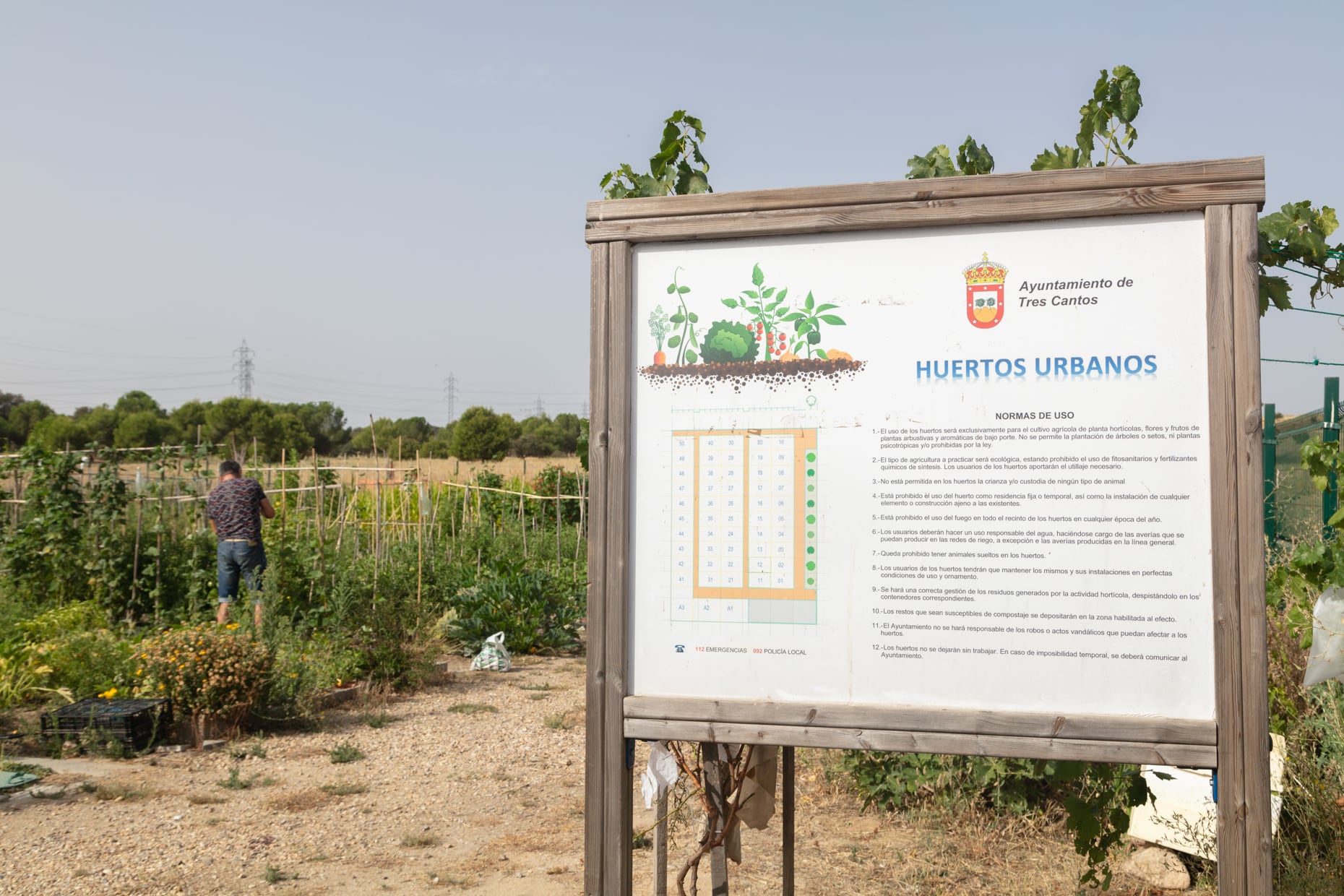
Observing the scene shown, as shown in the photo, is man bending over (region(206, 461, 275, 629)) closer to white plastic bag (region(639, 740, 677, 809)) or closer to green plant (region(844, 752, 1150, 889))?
green plant (region(844, 752, 1150, 889))

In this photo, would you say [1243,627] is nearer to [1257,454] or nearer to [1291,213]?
[1257,454]

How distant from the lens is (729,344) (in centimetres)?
253

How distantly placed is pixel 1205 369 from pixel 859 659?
1.08m

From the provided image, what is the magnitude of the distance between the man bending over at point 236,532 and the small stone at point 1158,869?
707 cm

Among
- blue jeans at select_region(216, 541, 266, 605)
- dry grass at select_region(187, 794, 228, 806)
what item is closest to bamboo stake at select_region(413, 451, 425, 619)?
blue jeans at select_region(216, 541, 266, 605)

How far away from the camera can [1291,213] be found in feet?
9.57

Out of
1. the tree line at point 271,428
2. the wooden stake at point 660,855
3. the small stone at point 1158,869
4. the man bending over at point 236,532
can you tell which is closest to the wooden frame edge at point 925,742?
the wooden stake at point 660,855

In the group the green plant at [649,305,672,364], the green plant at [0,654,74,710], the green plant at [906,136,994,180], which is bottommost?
the green plant at [0,654,74,710]

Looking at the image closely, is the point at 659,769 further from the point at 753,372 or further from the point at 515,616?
the point at 515,616

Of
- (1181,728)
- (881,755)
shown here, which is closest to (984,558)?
(1181,728)

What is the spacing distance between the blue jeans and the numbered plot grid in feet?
22.8

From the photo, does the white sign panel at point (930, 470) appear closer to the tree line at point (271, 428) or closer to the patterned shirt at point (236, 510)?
the patterned shirt at point (236, 510)

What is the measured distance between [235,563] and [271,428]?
137 ft

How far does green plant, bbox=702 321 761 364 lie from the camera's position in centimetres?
251
